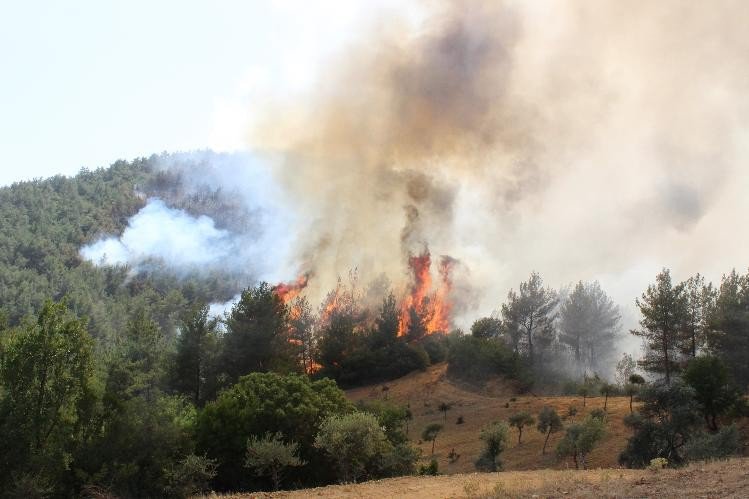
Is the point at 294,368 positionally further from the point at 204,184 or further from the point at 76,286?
the point at 204,184

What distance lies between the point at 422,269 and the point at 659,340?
50627 millimetres

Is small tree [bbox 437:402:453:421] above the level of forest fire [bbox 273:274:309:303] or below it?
below

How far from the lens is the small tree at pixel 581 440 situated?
37.4 metres

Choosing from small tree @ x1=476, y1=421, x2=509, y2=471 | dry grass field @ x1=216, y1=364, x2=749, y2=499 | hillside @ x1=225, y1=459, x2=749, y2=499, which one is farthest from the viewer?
small tree @ x1=476, y1=421, x2=509, y2=471

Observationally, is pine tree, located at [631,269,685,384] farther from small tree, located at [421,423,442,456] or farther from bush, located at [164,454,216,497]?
bush, located at [164,454,216,497]

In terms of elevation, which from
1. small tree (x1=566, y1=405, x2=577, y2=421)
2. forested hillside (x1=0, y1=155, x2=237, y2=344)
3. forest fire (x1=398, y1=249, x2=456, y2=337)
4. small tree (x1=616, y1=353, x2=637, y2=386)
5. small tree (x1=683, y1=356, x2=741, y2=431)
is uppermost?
forested hillside (x1=0, y1=155, x2=237, y2=344)

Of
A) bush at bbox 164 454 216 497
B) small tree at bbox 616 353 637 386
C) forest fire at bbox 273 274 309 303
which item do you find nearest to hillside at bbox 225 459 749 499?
bush at bbox 164 454 216 497

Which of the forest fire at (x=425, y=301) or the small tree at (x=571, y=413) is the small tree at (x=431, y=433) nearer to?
the small tree at (x=571, y=413)

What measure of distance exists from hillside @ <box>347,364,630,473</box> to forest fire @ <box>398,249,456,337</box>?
980cm

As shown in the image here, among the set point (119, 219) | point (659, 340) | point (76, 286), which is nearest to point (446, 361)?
point (659, 340)

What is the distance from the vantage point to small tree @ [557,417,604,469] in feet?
123

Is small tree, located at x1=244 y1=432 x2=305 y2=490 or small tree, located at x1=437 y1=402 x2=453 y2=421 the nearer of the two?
small tree, located at x1=244 y1=432 x2=305 y2=490

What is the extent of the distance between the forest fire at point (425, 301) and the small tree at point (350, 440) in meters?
51.8

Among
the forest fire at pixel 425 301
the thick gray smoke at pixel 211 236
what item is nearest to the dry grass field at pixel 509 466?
the forest fire at pixel 425 301
